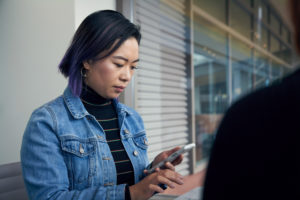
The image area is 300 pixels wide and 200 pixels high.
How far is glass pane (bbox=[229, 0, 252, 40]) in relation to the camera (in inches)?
103

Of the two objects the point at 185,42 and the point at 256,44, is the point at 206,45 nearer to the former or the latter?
the point at 185,42

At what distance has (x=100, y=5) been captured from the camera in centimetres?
212

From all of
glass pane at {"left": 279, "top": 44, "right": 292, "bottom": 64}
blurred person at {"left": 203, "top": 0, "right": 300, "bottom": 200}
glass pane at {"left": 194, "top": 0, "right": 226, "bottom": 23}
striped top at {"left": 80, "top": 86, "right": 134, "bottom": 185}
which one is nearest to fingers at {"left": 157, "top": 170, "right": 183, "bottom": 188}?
striped top at {"left": 80, "top": 86, "right": 134, "bottom": 185}

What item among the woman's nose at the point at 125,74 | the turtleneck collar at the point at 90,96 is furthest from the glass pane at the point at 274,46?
the turtleneck collar at the point at 90,96

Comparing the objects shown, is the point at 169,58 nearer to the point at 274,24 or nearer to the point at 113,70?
the point at 274,24

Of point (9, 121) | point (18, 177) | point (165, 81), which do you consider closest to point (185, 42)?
point (165, 81)

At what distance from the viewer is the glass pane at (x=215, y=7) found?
114 inches

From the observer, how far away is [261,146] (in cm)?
37

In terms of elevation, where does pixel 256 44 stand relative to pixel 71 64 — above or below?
above

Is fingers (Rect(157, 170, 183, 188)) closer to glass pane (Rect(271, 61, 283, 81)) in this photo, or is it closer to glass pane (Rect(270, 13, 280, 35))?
glass pane (Rect(271, 61, 283, 81))

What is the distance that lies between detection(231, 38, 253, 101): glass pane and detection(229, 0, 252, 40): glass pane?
0.38ft

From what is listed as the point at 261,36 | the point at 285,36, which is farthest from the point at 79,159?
the point at 261,36

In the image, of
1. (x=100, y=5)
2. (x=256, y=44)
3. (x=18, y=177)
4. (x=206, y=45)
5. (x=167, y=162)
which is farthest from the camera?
(x=206, y=45)

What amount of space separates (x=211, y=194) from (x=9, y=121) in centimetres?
260
